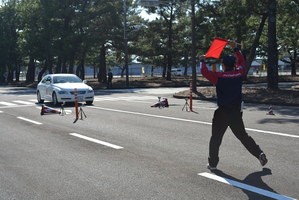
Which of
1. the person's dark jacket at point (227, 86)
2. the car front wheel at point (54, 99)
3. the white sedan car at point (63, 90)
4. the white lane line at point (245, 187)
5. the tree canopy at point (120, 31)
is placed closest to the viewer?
the white lane line at point (245, 187)

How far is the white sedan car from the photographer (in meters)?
18.4

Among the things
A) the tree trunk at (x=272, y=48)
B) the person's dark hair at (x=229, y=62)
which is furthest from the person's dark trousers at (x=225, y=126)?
the tree trunk at (x=272, y=48)

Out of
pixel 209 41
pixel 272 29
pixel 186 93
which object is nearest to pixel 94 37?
pixel 209 41

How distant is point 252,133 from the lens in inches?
382

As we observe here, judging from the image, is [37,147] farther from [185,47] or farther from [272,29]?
[185,47]

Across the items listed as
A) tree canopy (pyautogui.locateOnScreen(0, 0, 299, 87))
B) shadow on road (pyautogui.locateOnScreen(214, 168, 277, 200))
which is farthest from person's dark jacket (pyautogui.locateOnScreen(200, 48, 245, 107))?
tree canopy (pyautogui.locateOnScreen(0, 0, 299, 87))

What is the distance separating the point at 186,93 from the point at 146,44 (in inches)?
927

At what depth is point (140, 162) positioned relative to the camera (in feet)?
22.4

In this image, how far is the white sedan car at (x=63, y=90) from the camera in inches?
726

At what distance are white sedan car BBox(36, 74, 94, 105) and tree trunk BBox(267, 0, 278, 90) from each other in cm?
1022

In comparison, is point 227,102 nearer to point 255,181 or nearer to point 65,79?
point 255,181

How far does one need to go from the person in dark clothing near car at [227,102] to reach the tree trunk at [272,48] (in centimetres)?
1668

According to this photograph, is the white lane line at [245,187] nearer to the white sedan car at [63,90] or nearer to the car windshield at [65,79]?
the white sedan car at [63,90]

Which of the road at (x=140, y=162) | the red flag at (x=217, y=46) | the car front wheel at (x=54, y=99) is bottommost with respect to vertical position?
the road at (x=140, y=162)
